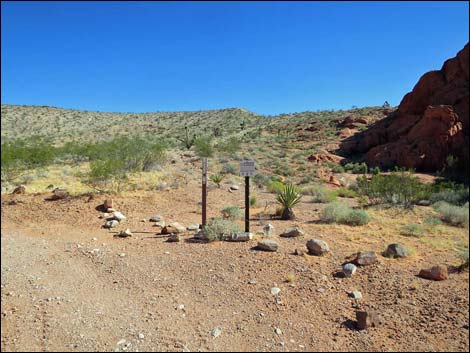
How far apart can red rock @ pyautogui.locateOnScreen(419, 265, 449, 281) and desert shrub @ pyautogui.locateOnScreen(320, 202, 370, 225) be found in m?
4.01

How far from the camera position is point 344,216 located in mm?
10391

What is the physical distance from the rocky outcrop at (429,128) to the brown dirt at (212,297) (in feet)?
55.1

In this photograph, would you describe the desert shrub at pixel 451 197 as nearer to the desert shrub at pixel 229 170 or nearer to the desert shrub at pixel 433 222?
the desert shrub at pixel 433 222

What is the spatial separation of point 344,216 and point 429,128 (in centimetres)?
1789

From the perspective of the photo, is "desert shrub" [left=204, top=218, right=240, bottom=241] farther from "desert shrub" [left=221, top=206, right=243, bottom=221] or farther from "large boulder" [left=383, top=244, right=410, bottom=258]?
"large boulder" [left=383, top=244, right=410, bottom=258]

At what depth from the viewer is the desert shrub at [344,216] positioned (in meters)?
10.2

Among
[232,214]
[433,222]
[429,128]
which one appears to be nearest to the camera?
[433,222]

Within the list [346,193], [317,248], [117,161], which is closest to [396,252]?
[317,248]

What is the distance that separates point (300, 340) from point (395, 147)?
24.3m

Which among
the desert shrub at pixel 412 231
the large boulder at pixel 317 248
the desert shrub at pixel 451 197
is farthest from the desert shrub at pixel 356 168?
the large boulder at pixel 317 248

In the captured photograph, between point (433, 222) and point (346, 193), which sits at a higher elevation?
point (346, 193)

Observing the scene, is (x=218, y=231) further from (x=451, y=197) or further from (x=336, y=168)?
(x=336, y=168)

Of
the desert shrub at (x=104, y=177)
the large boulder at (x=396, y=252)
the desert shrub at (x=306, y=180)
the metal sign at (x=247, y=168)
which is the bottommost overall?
the large boulder at (x=396, y=252)

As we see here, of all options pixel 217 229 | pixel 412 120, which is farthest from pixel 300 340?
pixel 412 120
